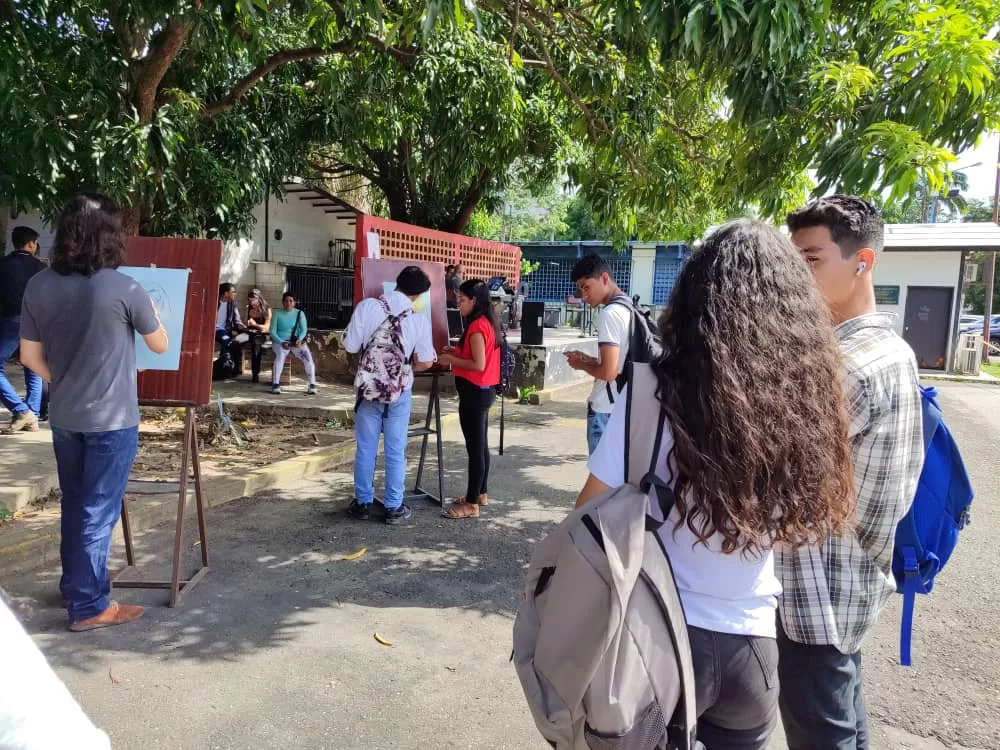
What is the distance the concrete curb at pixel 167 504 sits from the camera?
13.0 ft

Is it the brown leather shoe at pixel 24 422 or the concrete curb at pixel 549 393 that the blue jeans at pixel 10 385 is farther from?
the concrete curb at pixel 549 393

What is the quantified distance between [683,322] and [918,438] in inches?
28.7

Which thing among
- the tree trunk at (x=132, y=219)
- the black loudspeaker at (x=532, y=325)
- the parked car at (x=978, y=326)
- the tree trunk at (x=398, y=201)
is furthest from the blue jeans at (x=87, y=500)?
the parked car at (x=978, y=326)

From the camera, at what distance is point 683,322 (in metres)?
1.47

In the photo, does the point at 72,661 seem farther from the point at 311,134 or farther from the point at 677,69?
the point at 311,134

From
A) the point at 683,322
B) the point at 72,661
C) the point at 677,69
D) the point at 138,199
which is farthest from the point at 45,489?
the point at 677,69

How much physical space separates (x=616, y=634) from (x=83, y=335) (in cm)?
275

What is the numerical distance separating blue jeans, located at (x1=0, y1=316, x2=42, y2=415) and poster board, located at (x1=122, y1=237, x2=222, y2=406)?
10.4 feet

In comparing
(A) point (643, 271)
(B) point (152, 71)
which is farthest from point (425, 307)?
(A) point (643, 271)

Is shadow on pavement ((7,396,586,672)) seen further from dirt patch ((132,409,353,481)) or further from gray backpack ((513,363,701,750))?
gray backpack ((513,363,701,750))

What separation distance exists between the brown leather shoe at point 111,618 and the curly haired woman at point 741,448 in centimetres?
282

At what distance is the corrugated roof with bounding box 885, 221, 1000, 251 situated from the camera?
17.2 metres

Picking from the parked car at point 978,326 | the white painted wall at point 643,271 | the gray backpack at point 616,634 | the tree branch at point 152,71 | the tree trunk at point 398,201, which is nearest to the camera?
the gray backpack at point 616,634

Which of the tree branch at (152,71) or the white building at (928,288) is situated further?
the white building at (928,288)
